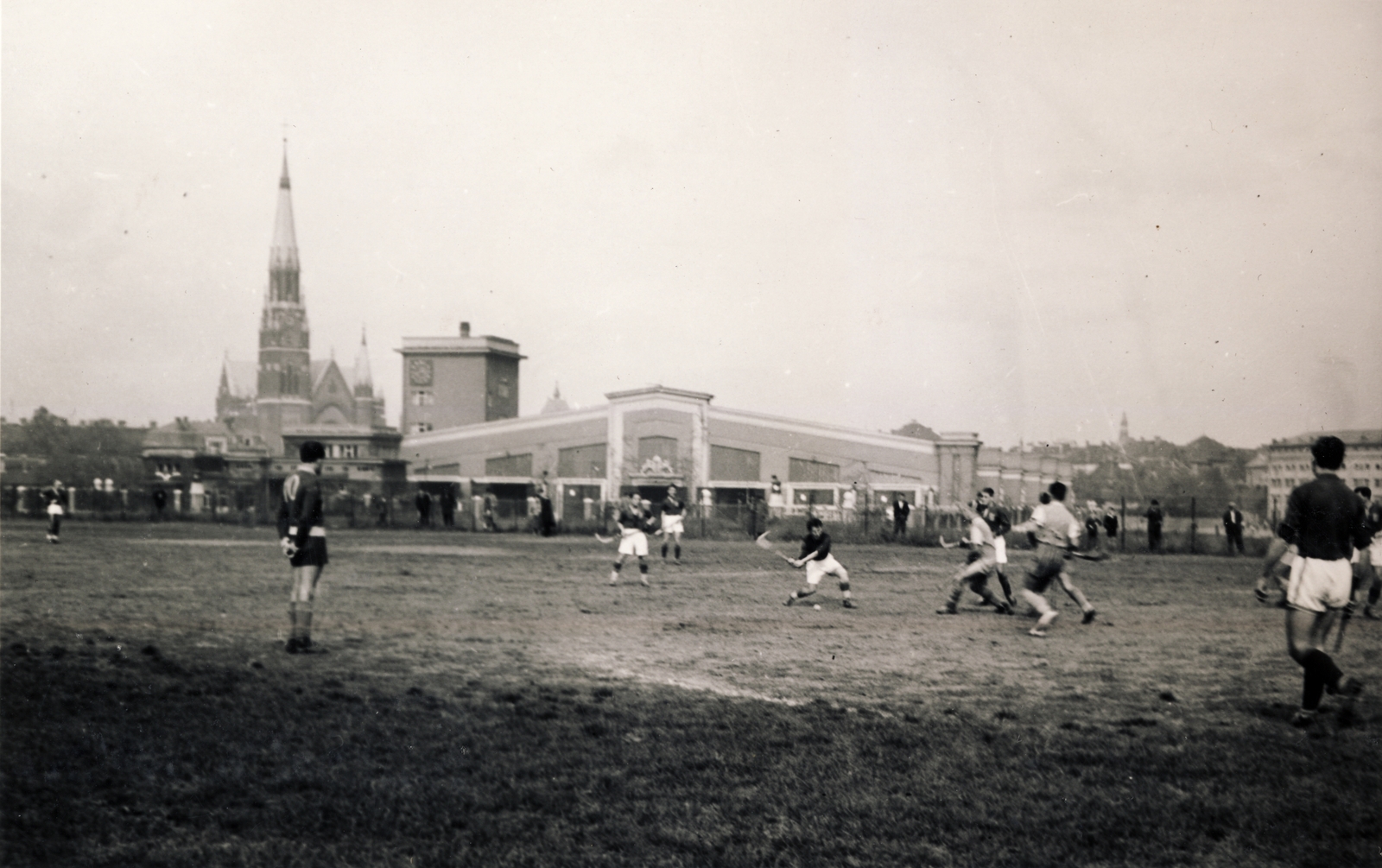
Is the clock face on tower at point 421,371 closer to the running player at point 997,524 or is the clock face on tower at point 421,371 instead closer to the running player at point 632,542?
the running player at point 632,542

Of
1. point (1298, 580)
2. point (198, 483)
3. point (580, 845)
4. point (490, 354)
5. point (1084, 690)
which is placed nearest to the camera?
point (580, 845)

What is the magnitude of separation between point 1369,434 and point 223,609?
12824 mm

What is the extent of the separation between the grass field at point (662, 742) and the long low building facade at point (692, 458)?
84.7 feet

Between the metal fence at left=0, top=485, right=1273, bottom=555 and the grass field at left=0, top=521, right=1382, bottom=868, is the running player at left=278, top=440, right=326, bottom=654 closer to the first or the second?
the grass field at left=0, top=521, right=1382, bottom=868

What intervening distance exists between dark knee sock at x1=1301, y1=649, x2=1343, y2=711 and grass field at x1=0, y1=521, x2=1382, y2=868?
0.21 metres

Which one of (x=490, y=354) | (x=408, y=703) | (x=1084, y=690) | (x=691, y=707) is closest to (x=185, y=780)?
(x=408, y=703)

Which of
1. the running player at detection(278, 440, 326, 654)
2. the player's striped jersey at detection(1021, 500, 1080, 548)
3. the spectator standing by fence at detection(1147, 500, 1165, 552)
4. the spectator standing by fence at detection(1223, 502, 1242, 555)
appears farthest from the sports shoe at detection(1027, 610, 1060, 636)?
the spectator standing by fence at detection(1147, 500, 1165, 552)

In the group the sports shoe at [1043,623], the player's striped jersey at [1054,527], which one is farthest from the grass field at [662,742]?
the player's striped jersey at [1054,527]

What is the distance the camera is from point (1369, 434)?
9.11 metres

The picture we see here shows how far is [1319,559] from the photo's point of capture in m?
6.75

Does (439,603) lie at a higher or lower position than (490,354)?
lower

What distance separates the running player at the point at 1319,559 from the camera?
21.9ft

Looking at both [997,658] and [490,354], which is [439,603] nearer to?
[997,658]

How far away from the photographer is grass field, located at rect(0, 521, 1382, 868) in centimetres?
491
